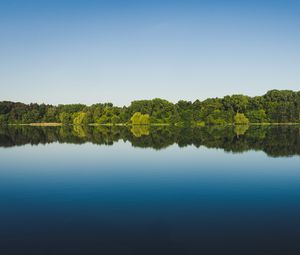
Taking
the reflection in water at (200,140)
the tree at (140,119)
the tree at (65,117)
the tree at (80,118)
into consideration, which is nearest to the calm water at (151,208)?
the reflection in water at (200,140)

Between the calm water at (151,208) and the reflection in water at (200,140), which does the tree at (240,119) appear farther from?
the calm water at (151,208)

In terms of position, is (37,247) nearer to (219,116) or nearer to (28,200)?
(28,200)

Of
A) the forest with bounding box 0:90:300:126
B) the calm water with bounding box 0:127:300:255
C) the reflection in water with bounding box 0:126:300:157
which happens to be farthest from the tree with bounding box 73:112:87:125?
the calm water with bounding box 0:127:300:255

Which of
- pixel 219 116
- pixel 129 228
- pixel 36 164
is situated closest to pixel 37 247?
pixel 129 228

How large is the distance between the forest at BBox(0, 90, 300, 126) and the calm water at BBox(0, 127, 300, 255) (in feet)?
323

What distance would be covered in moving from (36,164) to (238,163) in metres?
15.7

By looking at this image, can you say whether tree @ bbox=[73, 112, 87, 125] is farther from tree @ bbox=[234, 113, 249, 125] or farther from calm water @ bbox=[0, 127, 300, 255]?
calm water @ bbox=[0, 127, 300, 255]

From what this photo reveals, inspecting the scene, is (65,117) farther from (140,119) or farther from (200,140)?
(200,140)

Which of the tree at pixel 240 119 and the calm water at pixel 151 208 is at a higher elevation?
the tree at pixel 240 119

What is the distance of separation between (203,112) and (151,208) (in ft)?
368

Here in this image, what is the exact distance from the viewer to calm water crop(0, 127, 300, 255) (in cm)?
1037

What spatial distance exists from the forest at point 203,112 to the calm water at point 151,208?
98.4 metres

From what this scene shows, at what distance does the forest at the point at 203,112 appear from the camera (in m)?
125

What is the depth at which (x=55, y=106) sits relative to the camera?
6673 inches
